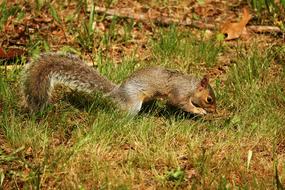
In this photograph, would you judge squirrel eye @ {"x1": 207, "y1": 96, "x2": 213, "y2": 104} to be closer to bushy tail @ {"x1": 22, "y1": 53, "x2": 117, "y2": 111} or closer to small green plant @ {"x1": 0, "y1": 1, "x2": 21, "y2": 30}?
bushy tail @ {"x1": 22, "y1": 53, "x2": 117, "y2": 111}

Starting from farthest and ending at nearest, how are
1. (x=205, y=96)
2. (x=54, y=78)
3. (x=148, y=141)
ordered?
(x=205, y=96) → (x=54, y=78) → (x=148, y=141)

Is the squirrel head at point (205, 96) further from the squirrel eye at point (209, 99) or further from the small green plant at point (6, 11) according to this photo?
the small green plant at point (6, 11)

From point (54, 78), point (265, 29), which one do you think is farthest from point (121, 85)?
point (265, 29)

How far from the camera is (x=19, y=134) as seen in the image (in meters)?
3.60

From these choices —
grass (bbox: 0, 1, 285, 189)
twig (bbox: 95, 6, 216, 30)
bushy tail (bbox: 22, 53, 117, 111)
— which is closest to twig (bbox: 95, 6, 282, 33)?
twig (bbox: 95, 6, 216, 30)

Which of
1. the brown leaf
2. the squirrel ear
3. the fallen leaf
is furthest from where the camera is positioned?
the fallen leaf

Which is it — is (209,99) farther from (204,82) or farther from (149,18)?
(149,18)

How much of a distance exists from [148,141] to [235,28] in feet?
6.87

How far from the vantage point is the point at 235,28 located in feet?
17.9

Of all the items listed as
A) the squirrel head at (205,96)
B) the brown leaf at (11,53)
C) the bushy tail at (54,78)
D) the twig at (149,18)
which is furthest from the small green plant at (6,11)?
the squirrel head at (205,96)

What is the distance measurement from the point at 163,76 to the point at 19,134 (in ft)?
3.84

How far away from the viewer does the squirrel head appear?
4258 millimetres

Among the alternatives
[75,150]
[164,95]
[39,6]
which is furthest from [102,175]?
[39,6]

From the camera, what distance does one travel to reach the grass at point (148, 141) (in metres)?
3.33
